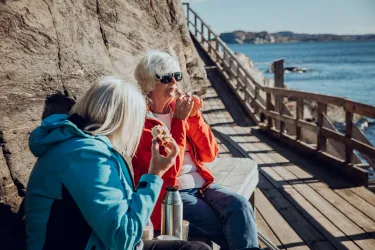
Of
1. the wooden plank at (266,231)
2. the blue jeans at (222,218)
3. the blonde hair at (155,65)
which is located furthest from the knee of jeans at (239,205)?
the wooden plank at (266,231)

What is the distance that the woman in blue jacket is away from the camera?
6.12 feet

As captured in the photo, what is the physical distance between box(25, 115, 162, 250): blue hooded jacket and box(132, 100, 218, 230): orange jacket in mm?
783

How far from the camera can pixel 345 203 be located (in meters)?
5.50

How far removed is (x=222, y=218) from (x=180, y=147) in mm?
485

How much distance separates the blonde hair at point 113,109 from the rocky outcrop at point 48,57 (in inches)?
23.0

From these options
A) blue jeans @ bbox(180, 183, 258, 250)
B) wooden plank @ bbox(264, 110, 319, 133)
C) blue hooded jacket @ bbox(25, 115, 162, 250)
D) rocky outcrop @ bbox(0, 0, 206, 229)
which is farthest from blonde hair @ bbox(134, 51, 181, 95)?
wooden plank @ bbox(264, 110, 319, 133)

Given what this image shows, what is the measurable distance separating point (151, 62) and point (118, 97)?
1069mm

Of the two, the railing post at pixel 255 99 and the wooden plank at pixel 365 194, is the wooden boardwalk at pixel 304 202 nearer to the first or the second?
the wooden plank at pixel 365 194

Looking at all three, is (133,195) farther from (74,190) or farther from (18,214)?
(18,214)

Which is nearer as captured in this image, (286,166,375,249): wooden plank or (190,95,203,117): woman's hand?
(190,95,203,117): woman's hand

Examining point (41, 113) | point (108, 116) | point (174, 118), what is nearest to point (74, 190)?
point (108, 116)

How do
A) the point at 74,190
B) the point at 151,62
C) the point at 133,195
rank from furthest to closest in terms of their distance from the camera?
the point at 151,62 < the point at 133,195 < the point at 74,190

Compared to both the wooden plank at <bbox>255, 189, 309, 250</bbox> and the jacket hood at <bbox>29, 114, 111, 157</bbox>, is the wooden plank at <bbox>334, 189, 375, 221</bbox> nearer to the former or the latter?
the wooden plank at <bbox>255, 189, 309, 250</bbox>

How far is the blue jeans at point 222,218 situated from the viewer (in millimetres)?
2867
